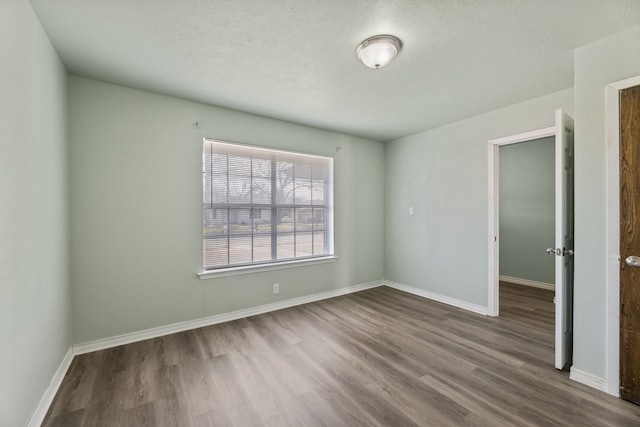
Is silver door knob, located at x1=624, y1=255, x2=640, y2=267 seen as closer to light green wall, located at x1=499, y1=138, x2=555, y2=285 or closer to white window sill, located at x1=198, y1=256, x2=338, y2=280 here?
white window sill, located at x1=198, y1=256, x2=338, y2=280

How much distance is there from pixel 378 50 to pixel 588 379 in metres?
2.85

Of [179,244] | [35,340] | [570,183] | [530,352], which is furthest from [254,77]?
[530,352]

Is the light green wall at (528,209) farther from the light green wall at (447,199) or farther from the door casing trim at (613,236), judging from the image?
the door casing trim at (613,236)

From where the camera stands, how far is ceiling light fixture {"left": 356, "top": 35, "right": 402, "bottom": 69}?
1876 millimetres

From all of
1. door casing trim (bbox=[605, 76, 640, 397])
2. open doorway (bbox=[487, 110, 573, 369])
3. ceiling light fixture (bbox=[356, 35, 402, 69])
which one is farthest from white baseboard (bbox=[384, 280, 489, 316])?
ceiling light fixture (bbox=[356, 35, 402, 69])

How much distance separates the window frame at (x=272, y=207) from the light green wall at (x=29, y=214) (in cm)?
122

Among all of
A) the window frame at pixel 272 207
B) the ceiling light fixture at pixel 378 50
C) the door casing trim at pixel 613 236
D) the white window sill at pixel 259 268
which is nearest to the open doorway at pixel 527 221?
the door casing trim at pixel 613 236

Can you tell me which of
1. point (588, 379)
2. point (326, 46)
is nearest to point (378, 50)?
point (326, 46)

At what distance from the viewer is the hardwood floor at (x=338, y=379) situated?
66.2 inches

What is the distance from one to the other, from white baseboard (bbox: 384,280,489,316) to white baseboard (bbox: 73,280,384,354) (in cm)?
81

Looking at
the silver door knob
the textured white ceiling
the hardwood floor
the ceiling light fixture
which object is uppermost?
the textured white ceiling

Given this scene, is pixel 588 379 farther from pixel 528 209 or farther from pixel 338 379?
pixel 528 209

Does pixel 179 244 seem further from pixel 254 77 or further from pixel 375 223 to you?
pixel 375 223

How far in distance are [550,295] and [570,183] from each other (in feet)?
8.98
